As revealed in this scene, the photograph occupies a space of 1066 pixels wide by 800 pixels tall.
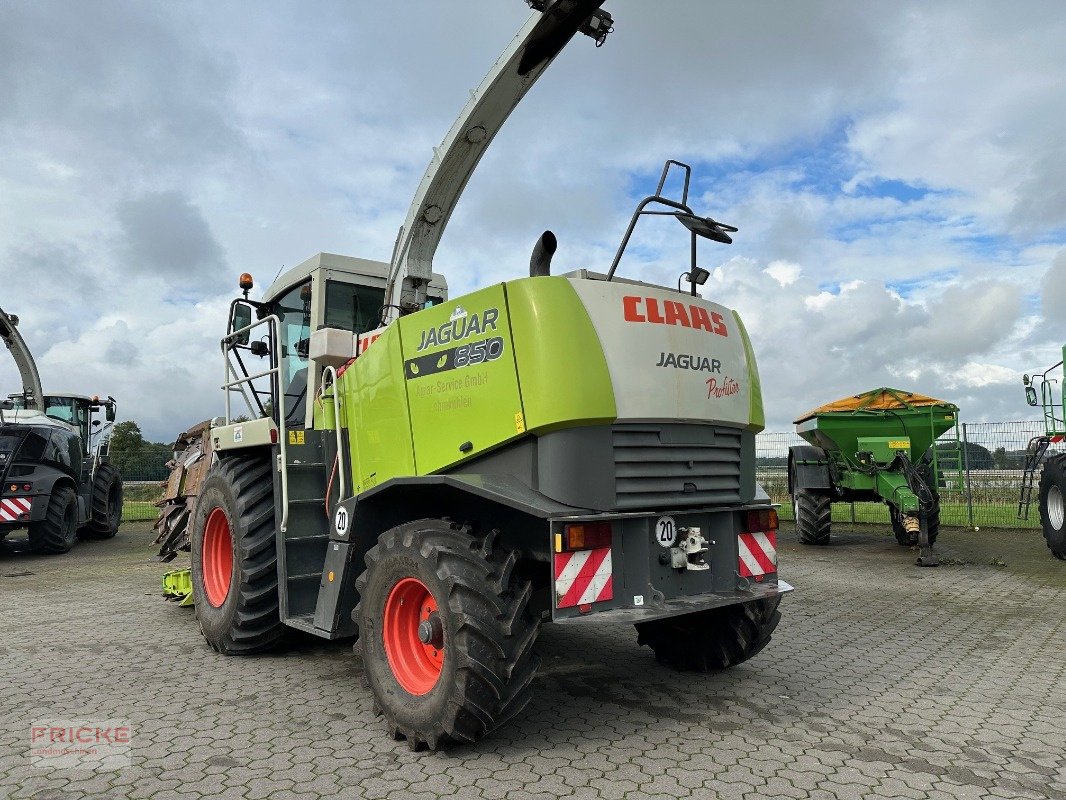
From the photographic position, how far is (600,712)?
14.1 feet

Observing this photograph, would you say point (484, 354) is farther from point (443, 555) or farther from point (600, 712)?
point (600, 712)

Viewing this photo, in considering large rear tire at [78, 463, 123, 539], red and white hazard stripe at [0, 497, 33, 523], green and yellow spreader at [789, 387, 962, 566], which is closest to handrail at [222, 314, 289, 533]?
red and white hazard stripe at [0, 497, 33, 523]

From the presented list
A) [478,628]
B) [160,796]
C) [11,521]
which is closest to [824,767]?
[478,628]

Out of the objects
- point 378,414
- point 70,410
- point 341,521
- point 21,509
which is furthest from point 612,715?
point 70,410

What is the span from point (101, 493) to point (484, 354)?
13.5 m

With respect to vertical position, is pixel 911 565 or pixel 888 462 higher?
pixel 888 462

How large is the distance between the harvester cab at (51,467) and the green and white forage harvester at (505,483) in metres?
7.99

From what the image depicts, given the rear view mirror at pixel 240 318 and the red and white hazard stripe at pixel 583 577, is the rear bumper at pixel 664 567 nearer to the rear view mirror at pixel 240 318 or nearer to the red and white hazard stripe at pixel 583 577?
the red and white hazard stripe at pixel 583 577

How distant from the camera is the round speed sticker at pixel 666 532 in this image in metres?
4.04

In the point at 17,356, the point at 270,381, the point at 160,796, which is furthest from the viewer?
the point at 17,356

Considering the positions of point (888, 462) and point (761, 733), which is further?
point (888, 462)

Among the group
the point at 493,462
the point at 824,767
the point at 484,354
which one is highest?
the point at 484,354

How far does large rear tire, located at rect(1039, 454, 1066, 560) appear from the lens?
33.6ft

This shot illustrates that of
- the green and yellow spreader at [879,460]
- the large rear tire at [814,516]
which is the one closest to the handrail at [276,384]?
the green and yellow spreader at [879,460]
